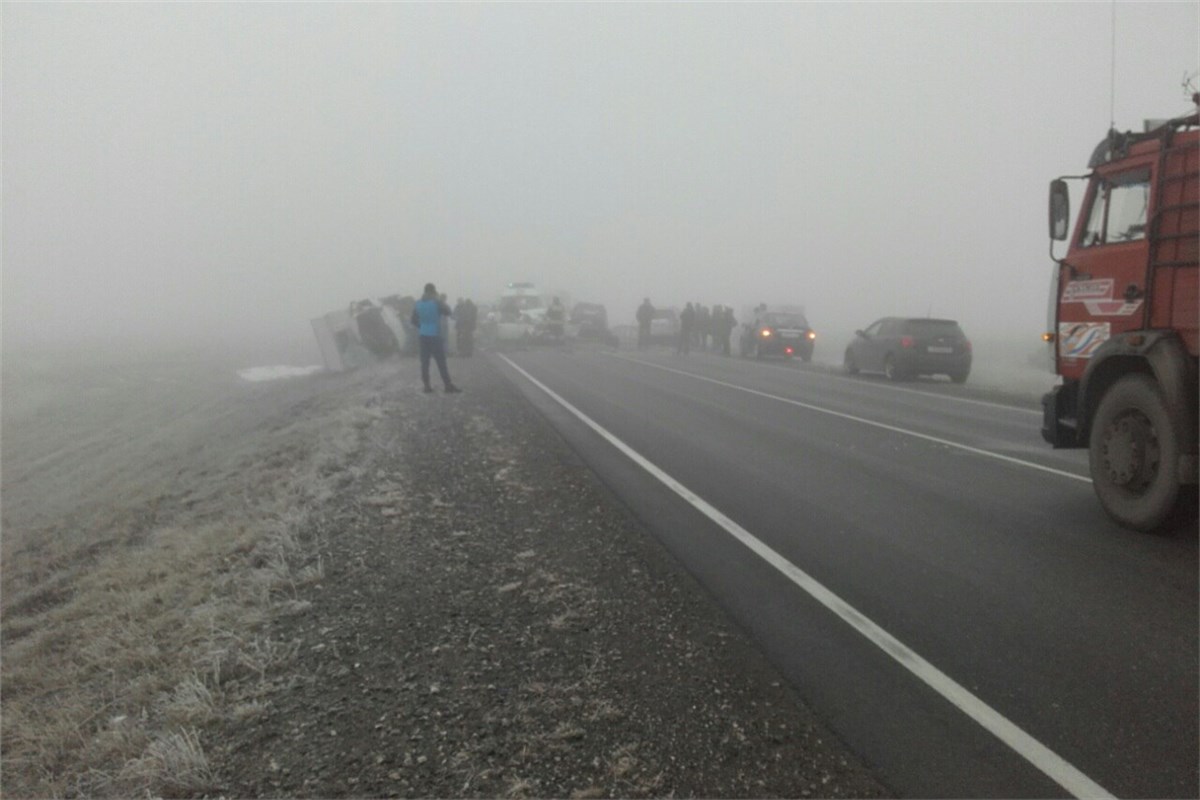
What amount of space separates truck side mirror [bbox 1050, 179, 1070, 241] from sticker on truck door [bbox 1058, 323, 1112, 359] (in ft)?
2.59

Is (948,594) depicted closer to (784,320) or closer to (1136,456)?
(1136,456)

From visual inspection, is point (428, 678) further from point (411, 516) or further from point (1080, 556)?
point (1080, 556)

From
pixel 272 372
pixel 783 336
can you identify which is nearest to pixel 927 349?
pixel 783 336

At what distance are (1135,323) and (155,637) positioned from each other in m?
7.08

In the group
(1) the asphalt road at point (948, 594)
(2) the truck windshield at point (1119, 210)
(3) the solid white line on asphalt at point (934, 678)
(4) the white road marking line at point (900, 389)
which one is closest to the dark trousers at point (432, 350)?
(1) the asphalt road at point (948, 594)

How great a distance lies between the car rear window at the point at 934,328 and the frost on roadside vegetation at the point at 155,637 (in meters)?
14.9

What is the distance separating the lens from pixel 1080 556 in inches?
217

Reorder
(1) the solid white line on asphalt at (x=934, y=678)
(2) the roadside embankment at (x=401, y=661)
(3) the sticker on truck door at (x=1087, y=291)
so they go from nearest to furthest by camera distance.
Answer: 1. (1) the solid white line on asphalt at (x=934, y=678)
2. (2) the roadside embankment at (x=401, y=661)
3. (3) the sticker on truck door at (x=1087, y=291)

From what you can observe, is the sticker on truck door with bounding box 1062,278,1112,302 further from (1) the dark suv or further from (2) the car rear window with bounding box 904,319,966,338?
(1) the dark suv

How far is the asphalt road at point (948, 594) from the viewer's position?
3230 millimetres

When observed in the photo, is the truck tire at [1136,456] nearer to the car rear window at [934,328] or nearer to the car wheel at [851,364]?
the car rear window at [934,328]

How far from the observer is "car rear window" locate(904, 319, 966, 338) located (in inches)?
758

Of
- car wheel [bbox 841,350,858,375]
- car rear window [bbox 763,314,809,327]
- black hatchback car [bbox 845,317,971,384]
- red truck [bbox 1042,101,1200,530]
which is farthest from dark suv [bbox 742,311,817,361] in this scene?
red truck [bbox 1042,101,1200,530]

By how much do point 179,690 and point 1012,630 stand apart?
13.8 ft
